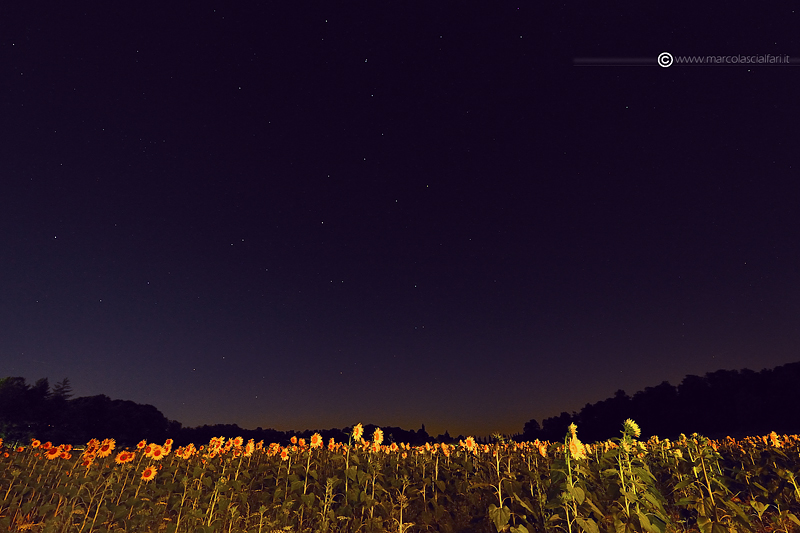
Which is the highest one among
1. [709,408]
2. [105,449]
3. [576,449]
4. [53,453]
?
[709,408]

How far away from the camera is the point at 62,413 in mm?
63719

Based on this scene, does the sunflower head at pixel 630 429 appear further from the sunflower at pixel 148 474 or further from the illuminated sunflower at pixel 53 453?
the illuminated sunflower at pixel 53 453

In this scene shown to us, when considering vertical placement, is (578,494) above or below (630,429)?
below

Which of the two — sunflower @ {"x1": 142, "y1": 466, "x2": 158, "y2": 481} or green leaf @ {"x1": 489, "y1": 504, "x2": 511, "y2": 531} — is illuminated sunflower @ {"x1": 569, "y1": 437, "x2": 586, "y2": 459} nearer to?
green leaf @ {"x1": 489, "y1": 504, "x2": 511, "y2": 531}

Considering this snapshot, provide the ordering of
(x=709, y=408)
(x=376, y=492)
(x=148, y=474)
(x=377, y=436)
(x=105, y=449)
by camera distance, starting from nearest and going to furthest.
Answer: (x=148, y=474)
(x=105, y=449)
(x=376, y=492)
(x=377, y=436)
(x=709, y=408)

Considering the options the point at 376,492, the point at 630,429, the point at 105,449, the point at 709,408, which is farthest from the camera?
the point at 709,408

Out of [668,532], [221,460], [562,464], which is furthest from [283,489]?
[668,532]

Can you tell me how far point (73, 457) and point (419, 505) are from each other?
8.05 metres

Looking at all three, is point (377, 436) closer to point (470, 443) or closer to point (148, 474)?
point (470, 443)

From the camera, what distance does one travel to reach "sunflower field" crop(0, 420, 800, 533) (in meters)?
5.80

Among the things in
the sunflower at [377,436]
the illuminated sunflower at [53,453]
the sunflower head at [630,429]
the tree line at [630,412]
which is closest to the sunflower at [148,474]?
the illuminated sunflower at [53,453]

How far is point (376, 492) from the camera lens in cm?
979

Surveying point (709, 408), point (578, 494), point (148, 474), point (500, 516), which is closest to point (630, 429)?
point (578, 494)

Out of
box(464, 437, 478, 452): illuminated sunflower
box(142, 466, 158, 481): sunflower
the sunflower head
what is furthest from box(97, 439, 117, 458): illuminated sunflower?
the sunflower head
